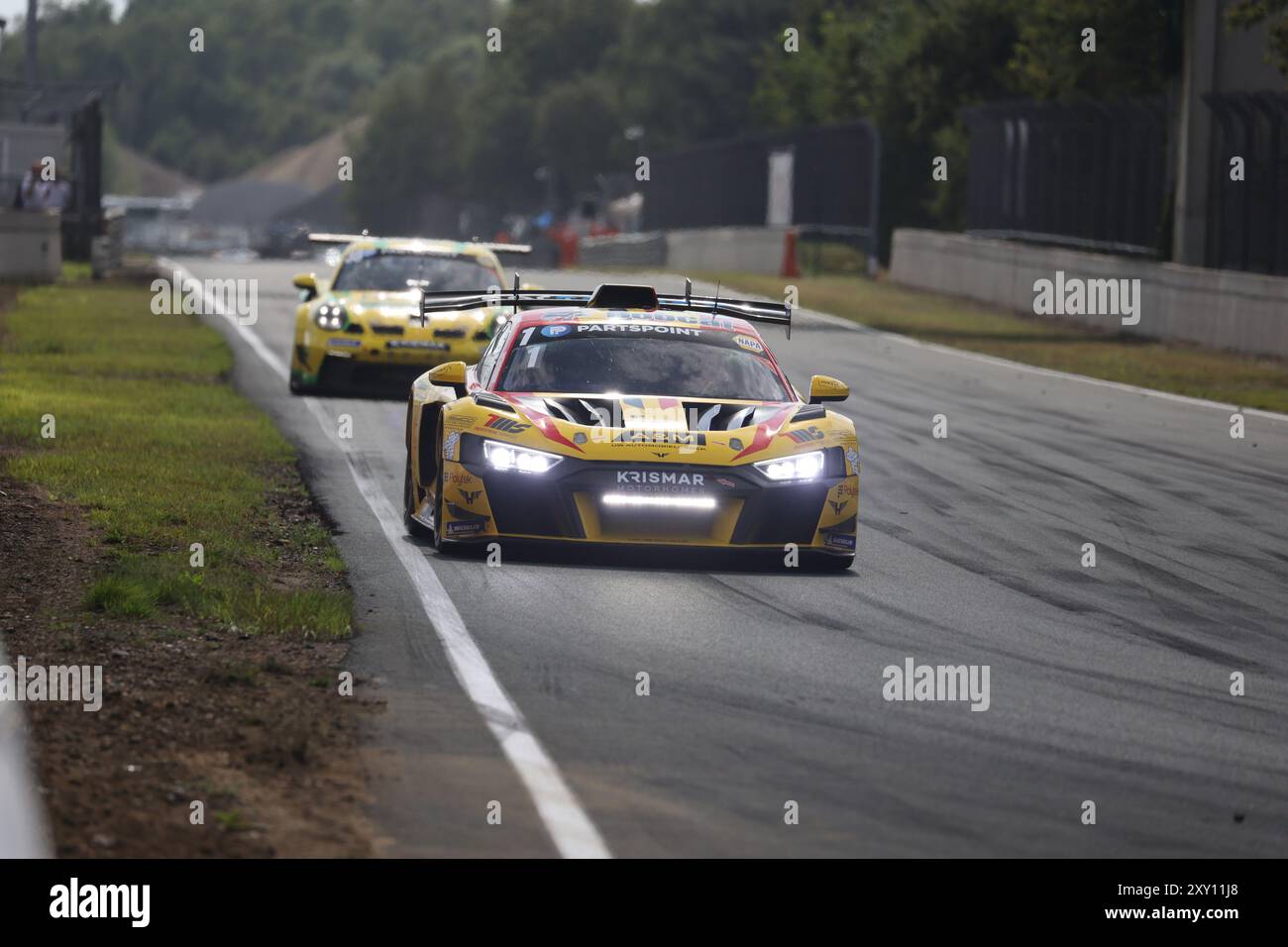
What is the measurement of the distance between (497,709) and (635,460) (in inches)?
126

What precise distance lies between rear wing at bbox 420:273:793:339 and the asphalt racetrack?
1.33 metres

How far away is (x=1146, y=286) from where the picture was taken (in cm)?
3306

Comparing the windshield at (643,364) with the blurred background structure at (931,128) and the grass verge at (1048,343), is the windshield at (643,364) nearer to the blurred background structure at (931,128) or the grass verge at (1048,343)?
the grass verge at (1048,343)

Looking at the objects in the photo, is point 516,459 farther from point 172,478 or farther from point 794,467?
point 172,478

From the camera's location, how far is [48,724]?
24.6 ft

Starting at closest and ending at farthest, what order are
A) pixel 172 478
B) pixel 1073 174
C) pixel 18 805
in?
pixel 18 805 < pixel 172 478 < pixel 1073 174

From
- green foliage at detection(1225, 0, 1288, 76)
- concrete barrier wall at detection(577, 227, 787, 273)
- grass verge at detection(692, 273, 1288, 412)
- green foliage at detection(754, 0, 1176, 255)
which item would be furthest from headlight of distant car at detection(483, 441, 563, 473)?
concrete barrier wall at detection(577, 227, 787, 273)

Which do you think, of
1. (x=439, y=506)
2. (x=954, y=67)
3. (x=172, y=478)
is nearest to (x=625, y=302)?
(x=439, y=506)

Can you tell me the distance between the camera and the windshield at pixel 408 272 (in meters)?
21.3

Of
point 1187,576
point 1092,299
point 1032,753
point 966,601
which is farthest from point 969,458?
point 1092,299

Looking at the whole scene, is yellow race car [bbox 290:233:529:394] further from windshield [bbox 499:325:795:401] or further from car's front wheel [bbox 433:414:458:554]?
car's front wheel [bbox 433:414:458:554]

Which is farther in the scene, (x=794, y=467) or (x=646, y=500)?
(x=794, y=467)
